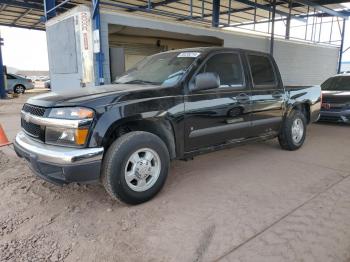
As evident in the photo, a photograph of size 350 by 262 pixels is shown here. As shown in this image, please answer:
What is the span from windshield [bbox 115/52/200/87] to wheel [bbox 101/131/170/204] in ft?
2.77

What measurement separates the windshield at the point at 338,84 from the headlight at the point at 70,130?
8.40 m

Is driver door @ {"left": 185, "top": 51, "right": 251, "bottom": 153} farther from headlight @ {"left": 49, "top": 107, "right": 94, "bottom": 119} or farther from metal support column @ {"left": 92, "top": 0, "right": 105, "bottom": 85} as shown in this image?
metal support column @ {"left": 92, "top": 0, "right": 105, "bottom": 85}

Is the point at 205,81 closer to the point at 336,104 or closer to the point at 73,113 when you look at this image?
the point at 73,113

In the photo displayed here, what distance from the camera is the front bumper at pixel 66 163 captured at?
9.90 feet

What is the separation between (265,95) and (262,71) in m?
0.41

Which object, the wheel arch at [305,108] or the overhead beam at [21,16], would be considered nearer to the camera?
the wheel arch at [305,108]

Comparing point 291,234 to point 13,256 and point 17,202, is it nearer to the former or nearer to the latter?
point 13,256

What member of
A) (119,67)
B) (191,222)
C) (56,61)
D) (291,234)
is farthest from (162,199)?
(56,61)

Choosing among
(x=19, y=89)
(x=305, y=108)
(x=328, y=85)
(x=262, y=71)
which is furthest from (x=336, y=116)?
(x=19, y=89)

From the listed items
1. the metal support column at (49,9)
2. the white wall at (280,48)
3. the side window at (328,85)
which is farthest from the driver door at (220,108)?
the metal support column at (49,9)

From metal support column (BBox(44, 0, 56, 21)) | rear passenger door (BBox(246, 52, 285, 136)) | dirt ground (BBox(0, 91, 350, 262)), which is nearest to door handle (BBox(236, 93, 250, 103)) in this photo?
rear passenger door (BBox(246, 52, 285, 136))

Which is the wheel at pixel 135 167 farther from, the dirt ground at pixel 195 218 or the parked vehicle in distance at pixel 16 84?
the parked vehicle in distance at pixel 16 84

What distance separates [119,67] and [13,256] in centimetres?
633

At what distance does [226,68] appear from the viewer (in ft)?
14.7
